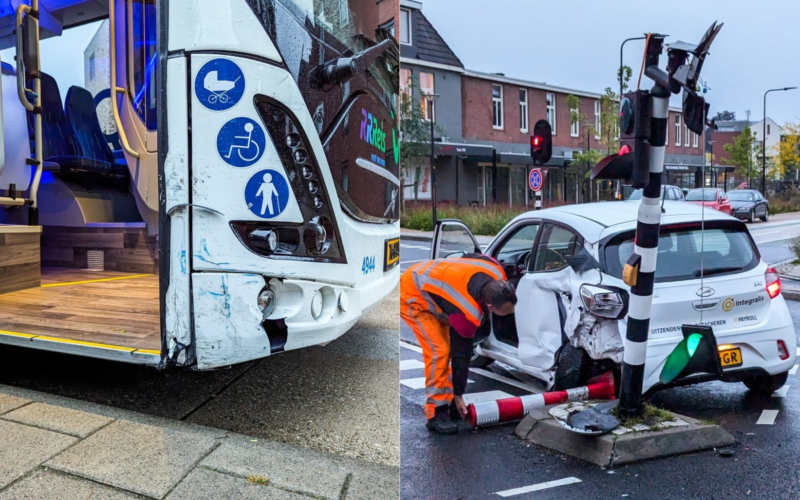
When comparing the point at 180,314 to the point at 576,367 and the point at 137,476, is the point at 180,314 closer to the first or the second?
the point at 137,476

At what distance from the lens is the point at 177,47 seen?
2.53 meters

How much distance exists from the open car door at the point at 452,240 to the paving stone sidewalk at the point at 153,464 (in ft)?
2.96

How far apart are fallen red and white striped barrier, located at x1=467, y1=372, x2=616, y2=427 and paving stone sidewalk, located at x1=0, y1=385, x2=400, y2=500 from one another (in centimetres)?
44

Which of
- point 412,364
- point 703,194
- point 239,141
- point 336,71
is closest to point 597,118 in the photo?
point 703,194

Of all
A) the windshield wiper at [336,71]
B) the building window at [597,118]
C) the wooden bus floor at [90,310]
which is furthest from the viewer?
the wooden bus floor at [90,310]

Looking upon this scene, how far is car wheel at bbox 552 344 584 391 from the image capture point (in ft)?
6.78

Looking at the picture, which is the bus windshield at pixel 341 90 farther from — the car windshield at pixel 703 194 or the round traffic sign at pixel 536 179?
the car windshield at pixel 703 194

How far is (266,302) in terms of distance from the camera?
2.70m

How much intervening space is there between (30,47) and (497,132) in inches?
124

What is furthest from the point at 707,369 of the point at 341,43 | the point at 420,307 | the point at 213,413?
the point at 213,413

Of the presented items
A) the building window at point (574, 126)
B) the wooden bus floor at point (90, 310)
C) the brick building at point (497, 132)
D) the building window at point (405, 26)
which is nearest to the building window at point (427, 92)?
the brick building at point (497, 132)

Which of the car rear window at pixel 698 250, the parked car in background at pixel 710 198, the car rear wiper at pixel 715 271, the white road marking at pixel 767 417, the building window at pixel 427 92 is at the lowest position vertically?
the white road marking at pixel 767 417

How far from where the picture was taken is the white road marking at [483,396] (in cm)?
240

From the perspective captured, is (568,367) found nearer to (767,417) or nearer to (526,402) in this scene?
(526,402)
